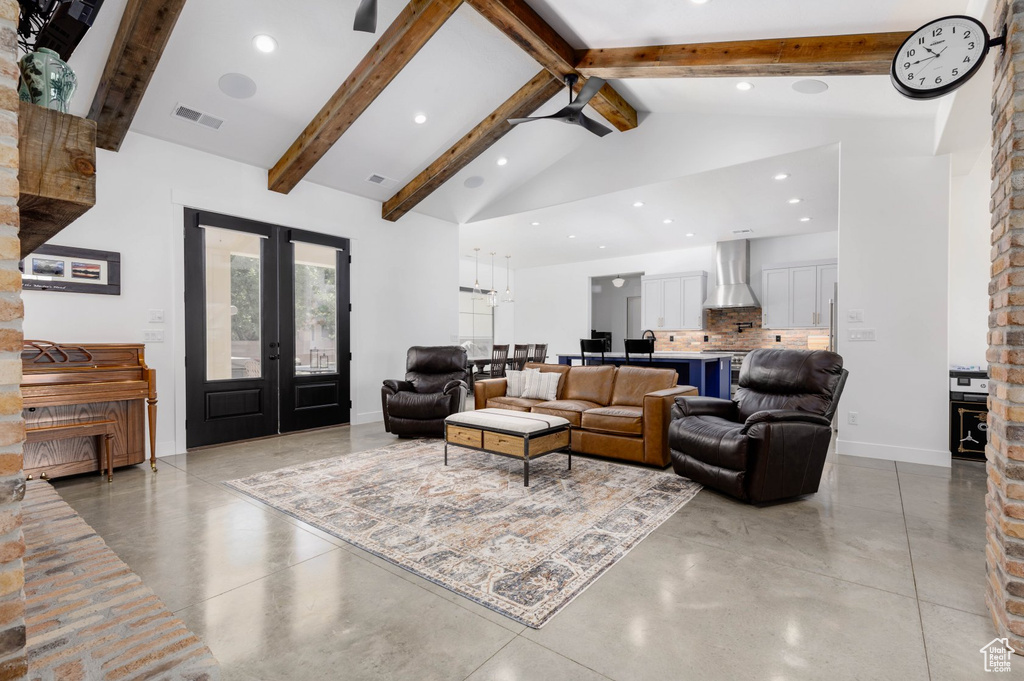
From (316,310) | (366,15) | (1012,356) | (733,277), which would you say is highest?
(366,15)

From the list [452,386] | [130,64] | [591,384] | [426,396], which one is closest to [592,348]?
[591,384]

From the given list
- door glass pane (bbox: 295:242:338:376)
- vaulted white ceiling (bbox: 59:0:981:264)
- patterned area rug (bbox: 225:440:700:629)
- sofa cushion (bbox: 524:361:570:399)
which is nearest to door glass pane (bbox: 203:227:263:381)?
door glass pane (bbox: 295:242:338:376)

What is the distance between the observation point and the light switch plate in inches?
175

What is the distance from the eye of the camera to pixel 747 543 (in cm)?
255

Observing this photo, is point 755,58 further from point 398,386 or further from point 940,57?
point 398,386

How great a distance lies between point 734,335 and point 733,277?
1.08 m

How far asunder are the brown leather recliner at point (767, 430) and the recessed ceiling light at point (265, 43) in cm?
441

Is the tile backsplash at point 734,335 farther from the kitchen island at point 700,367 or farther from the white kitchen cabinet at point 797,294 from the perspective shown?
the kitchen island at point 700,367

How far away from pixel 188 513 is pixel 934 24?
5.06 meters

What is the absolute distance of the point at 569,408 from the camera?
452 centimetres

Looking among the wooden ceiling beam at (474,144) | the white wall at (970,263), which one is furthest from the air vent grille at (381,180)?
the white wall at (970,263)

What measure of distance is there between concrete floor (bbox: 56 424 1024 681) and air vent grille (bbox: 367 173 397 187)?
4.24 metres

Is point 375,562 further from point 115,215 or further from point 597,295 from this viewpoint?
point 597,295

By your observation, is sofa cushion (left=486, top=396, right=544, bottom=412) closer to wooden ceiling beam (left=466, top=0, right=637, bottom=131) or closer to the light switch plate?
the light switch plate
